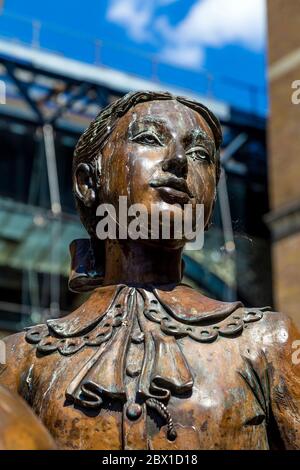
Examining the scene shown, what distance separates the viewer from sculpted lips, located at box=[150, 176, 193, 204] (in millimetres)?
2221

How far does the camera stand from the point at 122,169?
230cm

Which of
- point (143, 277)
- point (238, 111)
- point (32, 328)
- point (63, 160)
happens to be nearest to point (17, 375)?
point (32, 328)

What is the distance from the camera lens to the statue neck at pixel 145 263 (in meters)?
2.35

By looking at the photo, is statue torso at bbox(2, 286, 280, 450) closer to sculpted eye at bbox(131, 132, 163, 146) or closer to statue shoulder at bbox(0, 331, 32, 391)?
statue shoulder at bbox(0, 331, 32, 391)

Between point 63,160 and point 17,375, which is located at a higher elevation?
point 63,160

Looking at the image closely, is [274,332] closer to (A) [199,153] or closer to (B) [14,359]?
(A) [199,153]

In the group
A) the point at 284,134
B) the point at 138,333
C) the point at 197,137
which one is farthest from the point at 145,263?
the point at 284,134

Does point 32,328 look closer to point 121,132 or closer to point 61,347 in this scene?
point 61,347

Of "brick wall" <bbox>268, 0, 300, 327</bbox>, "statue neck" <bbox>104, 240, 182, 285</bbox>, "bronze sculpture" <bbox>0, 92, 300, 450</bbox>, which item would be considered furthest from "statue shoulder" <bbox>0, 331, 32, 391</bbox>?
"brick wall" <bbox>268, 0, 300, 327</bbox>

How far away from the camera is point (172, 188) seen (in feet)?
7.32

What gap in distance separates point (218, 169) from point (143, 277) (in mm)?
368

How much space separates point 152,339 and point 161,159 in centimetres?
44

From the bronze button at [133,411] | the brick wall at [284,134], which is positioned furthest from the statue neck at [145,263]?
the brick wall at [284,134]

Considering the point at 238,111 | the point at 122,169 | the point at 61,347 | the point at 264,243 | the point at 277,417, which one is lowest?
the point at 277,417
